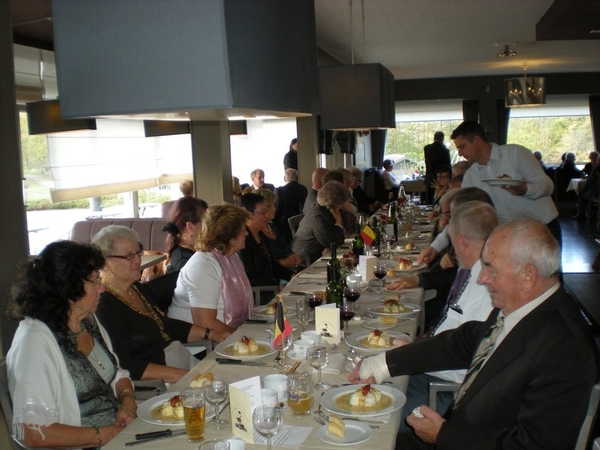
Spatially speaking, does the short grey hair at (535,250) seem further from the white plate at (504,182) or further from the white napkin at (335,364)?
the white plate at (504,182)

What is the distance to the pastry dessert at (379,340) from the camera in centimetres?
254

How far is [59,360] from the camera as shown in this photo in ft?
6.68

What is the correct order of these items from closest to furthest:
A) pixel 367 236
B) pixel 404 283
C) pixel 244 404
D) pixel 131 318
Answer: pixel 244 404, pixel 131 318, pixel 404 283, pixel 367 236

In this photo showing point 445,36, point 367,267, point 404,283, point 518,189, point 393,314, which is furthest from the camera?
point 445,36

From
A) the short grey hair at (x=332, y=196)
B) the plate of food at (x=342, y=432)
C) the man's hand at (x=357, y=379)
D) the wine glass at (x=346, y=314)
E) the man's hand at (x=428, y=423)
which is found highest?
the short grey hair at (x=332, y=196)

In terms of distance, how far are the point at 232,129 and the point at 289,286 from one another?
6.93 meters

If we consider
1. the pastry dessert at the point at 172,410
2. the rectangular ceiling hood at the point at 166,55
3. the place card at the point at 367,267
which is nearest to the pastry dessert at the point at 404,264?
the place card at the point at 367,267

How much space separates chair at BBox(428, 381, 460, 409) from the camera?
99.5 inches

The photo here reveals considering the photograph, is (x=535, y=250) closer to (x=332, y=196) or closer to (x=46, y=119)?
(x=46, y=119)

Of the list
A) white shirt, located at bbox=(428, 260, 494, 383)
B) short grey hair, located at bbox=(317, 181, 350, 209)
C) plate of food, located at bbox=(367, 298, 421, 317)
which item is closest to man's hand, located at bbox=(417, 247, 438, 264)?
short grey hair, located at bbox=(317, 181, 350, 209)

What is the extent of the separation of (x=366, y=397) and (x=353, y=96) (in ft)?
9.61

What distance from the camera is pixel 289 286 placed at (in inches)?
153

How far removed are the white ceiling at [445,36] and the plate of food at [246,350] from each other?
4.33m

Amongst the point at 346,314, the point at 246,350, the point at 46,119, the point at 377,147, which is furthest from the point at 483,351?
the point at 377,147
